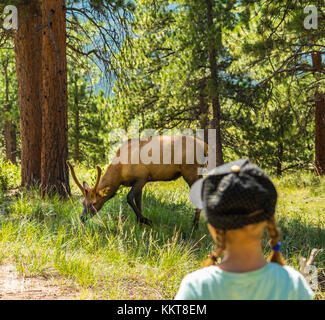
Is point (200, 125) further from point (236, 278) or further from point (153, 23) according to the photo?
point (236, 278)

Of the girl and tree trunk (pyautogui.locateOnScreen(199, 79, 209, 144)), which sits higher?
tree trunk (pyautogui.locateOnScreen(199, 79, 209, 144))

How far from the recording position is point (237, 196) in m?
1.62

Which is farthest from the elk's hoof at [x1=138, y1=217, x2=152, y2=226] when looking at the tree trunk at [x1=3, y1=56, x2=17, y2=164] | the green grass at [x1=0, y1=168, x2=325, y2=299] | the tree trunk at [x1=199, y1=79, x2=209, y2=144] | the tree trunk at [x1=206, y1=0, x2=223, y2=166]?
the tree trunk at [x1=3, y1=56, x2=17, y2=164]

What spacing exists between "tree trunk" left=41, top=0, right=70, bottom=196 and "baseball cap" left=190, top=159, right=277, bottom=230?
23.6 ft

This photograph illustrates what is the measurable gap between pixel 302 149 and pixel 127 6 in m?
15.4

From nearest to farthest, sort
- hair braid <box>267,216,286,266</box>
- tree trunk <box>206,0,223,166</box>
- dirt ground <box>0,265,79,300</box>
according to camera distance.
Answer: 1. hair braid <box>267,216,286,266</box>
2. dirt ground <box>0,265,79,300</box>
3. tree trunk <box>206,0,223,166</box>

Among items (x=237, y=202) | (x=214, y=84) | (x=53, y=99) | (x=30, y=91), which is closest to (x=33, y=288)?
(x=237, y=202)

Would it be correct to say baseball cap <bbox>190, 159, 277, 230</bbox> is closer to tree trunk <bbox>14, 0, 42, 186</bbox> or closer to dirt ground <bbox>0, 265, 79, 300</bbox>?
dirt ground <bbox>0, 265, 79, 300</bbox>

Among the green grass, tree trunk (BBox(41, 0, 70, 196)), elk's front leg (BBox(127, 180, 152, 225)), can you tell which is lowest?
the green grass

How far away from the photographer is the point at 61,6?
8680 mm

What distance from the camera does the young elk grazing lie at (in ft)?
23.0

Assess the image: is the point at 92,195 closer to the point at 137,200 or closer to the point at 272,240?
the point at 137,200

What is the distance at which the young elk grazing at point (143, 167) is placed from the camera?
7.01 meters

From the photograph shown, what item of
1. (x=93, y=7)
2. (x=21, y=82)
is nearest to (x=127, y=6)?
(x=93, y=7)
